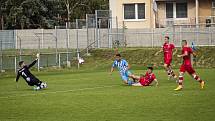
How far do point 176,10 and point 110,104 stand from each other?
4472 cm

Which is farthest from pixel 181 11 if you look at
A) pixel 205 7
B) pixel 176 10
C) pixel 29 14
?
pixel 29 14

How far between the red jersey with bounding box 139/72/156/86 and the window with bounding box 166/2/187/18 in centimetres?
3649

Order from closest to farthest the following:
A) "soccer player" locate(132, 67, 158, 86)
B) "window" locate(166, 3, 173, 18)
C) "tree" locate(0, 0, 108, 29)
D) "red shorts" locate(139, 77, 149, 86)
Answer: "soccer player" locate(132, 67, 158, 86), "red shorts" locate(139, 77, 149, 86), "window" locate(166, 3, 173, 18), "tree" locate(0, 0, 108, 29)

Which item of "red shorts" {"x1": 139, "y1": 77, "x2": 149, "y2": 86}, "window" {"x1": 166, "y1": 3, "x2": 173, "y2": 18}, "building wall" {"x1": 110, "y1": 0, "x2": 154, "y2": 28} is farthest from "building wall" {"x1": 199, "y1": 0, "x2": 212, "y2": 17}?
"red shorts" {"x1": 139, "y1": 77, "x2": 149, "y2": 86}

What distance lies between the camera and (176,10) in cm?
6319

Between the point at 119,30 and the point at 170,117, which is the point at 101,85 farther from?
the point at 119,30

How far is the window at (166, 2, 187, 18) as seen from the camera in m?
62.9

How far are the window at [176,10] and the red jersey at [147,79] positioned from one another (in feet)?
120

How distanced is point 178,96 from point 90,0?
3399 inches

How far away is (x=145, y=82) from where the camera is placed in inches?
1065

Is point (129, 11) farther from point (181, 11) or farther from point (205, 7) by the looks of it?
point (205, 7)

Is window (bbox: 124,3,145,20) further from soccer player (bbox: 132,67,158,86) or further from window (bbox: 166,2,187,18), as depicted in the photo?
soccer player (bbox: 132,67,158,86)

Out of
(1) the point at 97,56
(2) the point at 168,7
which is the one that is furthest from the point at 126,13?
(1) the point at 97,56

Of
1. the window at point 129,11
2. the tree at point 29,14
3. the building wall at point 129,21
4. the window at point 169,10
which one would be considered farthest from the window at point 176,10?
the tree at point 29,14
